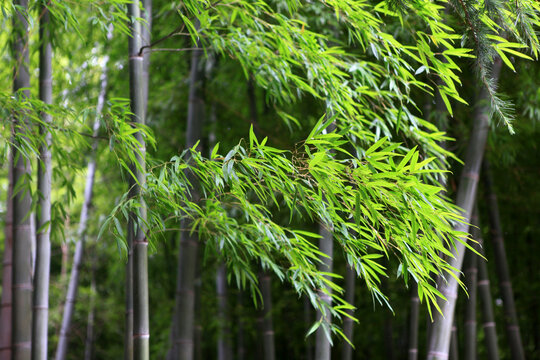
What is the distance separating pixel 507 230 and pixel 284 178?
387 cm

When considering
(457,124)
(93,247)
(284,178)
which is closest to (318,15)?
(457,124)

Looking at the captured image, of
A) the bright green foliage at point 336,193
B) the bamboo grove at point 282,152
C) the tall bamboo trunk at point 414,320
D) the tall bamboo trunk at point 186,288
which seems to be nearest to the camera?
the bright green foliage at point 336,193

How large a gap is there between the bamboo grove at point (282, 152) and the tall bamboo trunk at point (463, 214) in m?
0.01

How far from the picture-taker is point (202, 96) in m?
3.80

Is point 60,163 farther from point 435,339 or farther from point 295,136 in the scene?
point 435,339

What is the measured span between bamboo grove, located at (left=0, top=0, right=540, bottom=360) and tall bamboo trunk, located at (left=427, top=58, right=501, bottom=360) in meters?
0.01

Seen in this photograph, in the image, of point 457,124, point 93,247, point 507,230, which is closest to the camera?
point 457,124

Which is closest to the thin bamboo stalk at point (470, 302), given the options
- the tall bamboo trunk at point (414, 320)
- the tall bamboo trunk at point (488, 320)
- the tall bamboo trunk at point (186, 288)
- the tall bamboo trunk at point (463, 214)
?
the tall bamboo trunk at point (488, 320)

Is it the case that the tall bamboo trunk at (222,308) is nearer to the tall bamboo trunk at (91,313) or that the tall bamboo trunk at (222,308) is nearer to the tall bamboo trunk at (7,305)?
the tall bamboo trunk at (7,305)

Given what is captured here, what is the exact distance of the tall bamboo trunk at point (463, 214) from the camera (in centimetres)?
266

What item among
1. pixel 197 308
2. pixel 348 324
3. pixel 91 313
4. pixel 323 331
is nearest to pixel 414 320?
pixel 348 324

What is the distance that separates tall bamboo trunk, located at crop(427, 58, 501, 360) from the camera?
8.71 feet

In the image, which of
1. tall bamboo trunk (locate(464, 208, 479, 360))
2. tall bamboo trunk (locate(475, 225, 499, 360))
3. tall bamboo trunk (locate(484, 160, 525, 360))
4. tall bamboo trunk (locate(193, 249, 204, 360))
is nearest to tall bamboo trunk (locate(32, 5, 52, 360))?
tall bamboo trunk (locate(193, 249, 204, 360))

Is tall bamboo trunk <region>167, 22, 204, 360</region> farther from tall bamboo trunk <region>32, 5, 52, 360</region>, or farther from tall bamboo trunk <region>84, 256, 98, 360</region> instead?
tall bamboo trunk <region>84, 256, 98, 360</region>
